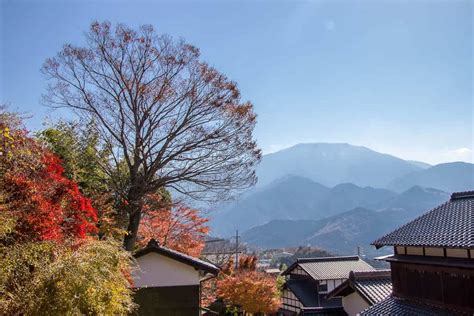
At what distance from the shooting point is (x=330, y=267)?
2867 centimetres

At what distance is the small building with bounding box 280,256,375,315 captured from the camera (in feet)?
85.7

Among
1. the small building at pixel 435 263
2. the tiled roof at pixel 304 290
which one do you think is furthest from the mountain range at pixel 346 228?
the small building at pixel 435 263

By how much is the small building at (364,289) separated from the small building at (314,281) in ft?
27.3

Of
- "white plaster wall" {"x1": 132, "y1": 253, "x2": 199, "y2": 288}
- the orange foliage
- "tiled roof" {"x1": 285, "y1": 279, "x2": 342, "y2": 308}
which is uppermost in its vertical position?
"white plaster wall" {"x1": 132, "y1": 253, "x2": 199, "y2": 288}

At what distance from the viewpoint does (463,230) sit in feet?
33.8

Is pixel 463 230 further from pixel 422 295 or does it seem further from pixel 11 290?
pixel 11 290

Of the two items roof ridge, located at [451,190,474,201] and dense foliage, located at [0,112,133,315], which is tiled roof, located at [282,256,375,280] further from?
dense foliage, located at [0,112,133,315]

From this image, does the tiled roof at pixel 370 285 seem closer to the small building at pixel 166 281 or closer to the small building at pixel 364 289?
the small building at pixel 364 289

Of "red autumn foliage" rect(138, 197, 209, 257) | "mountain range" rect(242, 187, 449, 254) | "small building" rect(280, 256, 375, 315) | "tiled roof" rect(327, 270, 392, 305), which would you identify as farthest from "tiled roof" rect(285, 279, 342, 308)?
"mountain range" rect(242, 187, 449, 254)

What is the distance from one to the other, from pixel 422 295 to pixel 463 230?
8.00 ft

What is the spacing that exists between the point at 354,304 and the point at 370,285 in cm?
165

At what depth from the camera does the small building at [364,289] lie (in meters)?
15.1

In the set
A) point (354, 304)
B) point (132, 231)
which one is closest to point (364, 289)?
point (354, 304)

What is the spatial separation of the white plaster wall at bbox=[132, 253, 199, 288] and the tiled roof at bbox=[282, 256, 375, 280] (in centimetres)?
1578
